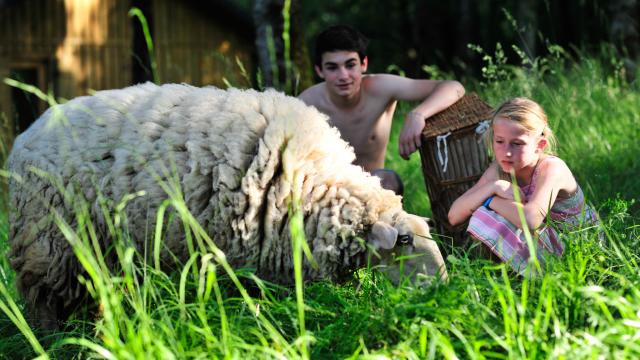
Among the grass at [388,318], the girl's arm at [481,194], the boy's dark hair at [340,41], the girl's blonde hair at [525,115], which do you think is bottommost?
the grass at [388,318]

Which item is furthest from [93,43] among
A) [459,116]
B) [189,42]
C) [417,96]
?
[459,116]

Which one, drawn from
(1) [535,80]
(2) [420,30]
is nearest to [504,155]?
(1) [535,80]

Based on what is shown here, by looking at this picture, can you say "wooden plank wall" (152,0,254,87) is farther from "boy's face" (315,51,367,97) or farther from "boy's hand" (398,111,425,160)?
"boy's hand" (398,111,425,160)

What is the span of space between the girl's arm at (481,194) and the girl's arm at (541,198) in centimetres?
4

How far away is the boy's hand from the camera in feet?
14.0

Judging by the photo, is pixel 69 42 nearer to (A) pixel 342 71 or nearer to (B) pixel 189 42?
(B) pixel 189 42

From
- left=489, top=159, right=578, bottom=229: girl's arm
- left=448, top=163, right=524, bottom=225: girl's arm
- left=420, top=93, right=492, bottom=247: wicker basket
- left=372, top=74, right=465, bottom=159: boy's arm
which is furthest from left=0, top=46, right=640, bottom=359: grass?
left=372, top=74, right=465, bottom=159: boy's arm

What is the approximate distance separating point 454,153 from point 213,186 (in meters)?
1.52

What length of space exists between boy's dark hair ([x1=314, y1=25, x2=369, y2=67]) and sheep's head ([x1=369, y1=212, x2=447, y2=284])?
1467mm

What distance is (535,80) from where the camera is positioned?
5.89 metres

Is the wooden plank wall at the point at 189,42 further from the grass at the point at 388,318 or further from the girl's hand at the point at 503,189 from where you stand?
the grass at the point at 388,318

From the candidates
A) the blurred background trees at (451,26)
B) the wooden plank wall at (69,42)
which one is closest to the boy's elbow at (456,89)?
the blurred background trees at (451,26)

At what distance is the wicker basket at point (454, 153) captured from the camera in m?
4.24

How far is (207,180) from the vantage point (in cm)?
346
